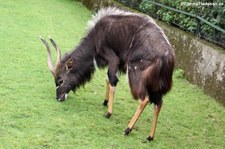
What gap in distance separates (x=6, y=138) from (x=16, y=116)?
0.55 metres

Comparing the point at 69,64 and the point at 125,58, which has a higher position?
the point at 125,58

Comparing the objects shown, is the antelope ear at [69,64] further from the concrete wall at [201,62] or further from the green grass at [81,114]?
the concrete wall at [201,62]

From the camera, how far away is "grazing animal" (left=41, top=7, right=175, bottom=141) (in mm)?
4531

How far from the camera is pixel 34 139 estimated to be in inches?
164

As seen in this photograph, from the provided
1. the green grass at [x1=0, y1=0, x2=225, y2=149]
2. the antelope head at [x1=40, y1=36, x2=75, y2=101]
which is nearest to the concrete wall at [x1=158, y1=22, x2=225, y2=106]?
the green grass at [x1=0, y1=0, x2=225, y2=149]

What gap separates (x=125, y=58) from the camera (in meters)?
4.97

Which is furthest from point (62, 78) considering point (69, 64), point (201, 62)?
point (201, 62)

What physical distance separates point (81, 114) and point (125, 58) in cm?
87

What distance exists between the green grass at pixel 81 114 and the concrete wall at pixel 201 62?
6.0 inches

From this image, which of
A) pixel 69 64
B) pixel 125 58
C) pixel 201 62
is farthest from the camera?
pixel 201 62

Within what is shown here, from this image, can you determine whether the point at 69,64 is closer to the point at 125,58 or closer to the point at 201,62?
the point at 125,58

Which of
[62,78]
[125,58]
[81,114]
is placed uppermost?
[125,58]

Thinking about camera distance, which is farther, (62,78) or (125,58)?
(62,78)

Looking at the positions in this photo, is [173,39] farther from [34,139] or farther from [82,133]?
[34,139]
